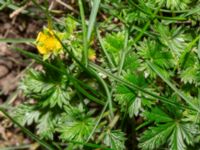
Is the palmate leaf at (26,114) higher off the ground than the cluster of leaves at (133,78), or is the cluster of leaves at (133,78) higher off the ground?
the cluster of leaves at (133,78)

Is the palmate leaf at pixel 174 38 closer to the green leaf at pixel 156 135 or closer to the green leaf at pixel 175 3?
the green leaf at pixel 175 3

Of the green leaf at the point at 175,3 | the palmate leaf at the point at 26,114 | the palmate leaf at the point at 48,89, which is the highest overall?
the green leaf at the point at 175,3

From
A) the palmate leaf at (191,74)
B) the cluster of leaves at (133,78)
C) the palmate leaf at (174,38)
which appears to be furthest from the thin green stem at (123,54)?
the palmate leaf at (191,74)

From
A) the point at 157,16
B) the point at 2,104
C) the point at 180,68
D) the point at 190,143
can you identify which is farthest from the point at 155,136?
the point at 2,104

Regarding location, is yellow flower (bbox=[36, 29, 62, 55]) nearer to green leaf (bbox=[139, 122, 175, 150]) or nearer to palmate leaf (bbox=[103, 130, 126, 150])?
palmate leaf (bbox=[103, 130, 126, 150])

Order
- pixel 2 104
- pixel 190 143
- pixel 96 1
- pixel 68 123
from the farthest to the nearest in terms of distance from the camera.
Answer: pixel 2 104 → pixel 68 123 → pixel 190 143 → pixel 96 1

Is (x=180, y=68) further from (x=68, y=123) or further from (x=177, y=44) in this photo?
(x=68, y=123)

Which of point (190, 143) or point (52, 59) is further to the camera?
point (52, 59)

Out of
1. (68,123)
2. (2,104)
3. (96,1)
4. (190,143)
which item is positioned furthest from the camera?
(2,104)

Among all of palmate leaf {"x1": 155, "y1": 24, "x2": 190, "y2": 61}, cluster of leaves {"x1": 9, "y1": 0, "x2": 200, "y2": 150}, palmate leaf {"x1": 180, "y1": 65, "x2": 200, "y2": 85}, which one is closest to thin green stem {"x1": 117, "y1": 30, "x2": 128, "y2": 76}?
cluster of leaves {"x1": 9, "y1": 0, "x2": 200, "y2": 150}
